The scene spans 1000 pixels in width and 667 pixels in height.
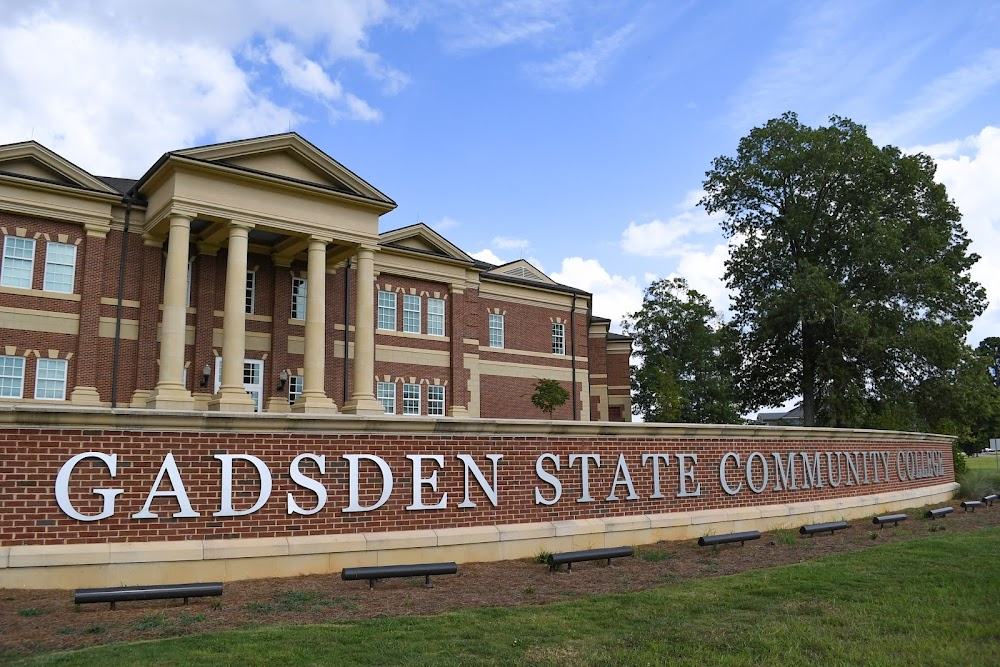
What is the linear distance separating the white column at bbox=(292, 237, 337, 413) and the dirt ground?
53.1 ft

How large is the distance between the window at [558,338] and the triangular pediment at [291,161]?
13841mm

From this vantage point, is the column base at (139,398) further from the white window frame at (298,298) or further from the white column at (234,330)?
the white window frame at (298,298)

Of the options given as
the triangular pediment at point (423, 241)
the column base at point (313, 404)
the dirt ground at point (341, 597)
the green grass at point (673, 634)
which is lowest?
the green grass at point (673, 634)

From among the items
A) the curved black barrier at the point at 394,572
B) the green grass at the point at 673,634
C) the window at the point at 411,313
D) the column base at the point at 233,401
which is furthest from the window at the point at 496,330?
the green grass at the point at 673,634

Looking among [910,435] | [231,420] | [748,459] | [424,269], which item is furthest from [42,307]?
[910,435]

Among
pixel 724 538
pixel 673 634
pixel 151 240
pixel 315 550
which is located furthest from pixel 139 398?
pixel 673 634

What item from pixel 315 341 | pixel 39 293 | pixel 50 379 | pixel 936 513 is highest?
pixel 39 293

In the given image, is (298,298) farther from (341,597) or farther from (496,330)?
(341,597)

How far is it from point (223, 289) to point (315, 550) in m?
20.2

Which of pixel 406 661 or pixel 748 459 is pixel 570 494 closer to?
pixel 748 459

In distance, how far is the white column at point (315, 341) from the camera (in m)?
26.8

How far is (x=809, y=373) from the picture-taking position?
4144 cm

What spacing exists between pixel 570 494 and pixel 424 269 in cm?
2237

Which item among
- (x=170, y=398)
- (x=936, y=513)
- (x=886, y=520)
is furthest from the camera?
(x=170, y=398)
